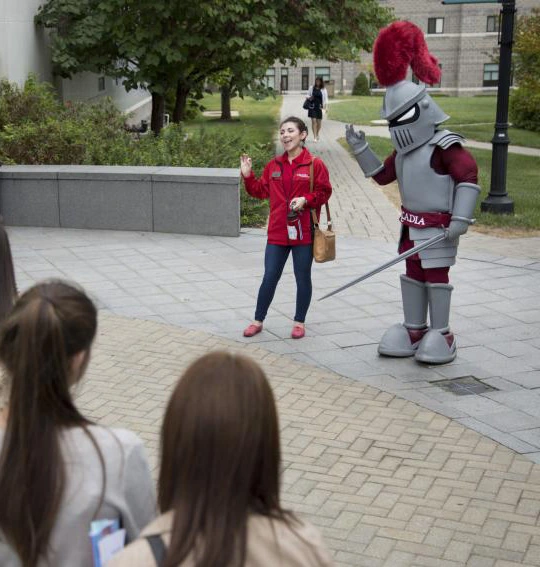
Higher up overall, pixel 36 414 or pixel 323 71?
pixel 36 414

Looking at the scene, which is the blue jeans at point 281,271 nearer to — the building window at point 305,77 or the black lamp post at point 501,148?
the black lamp post at point 501,148

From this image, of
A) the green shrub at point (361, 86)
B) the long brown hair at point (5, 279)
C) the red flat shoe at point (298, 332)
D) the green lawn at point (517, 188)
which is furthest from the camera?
the green shrub at point (361, 86)

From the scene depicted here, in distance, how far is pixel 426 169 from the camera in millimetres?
7402

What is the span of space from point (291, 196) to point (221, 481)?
5.91 metres

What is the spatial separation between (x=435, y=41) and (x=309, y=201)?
2477 inches

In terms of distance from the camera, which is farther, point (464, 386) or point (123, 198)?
point (123, 198)

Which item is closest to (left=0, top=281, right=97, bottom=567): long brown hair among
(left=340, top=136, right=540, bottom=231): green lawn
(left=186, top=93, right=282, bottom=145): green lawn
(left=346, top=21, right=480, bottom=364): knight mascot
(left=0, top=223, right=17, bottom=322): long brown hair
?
(left=0, top=223, right=17, bottom=322): long brown hair

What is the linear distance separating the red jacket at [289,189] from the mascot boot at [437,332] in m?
1.10

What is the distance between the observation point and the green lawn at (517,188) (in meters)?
13.8

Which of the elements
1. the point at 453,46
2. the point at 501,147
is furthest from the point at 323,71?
the point at 501,147

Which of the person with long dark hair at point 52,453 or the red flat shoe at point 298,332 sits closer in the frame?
the person with long dark hair at point 52,453

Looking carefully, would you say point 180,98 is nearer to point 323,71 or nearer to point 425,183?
point 425,183

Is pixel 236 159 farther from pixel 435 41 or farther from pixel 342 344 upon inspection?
pixel 435 41

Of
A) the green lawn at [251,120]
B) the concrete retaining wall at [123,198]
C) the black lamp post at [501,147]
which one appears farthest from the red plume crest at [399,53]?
the green lawn at [251,120]
